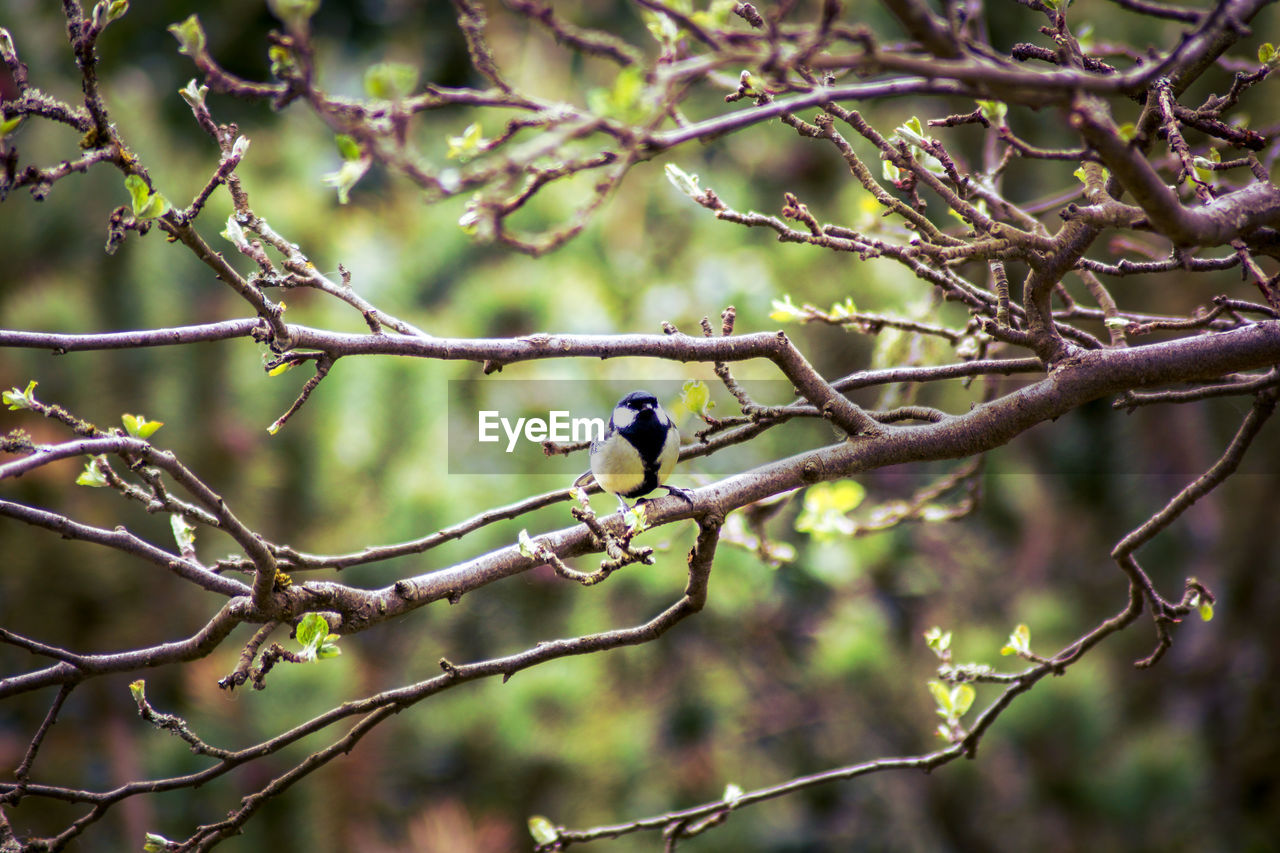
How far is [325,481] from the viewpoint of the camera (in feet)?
8.66

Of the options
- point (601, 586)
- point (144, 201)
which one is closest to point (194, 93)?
point (144, 201)

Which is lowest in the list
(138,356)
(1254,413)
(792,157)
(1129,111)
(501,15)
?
(1254,413)

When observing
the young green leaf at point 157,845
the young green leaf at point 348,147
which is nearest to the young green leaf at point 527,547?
the young green leaf at point 348,147

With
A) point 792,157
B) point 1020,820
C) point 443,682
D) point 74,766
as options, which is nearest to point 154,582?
point 74,766

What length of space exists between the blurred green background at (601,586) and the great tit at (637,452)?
1.15 feet

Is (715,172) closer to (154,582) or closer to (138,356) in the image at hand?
(138,356)

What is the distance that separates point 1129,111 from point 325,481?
2853mm

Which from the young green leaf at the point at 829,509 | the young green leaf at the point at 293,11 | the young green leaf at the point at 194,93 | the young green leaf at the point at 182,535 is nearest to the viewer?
the young green leaf at the point at 293,11

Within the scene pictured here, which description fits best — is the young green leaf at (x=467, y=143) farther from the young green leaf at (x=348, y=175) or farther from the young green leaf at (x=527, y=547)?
the young green leaf at (x=527, y=547)

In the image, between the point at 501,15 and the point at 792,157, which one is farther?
the point at 501,15

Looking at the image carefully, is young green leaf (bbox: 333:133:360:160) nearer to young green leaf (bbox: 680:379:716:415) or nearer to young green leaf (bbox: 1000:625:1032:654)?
young green leaf (bbox: 680:379:716:415)

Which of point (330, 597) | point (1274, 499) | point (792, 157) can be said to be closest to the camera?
point (330, 597)

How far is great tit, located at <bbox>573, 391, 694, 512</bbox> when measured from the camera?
4.25 feet

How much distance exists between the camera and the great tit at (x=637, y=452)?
1295 millimetres
